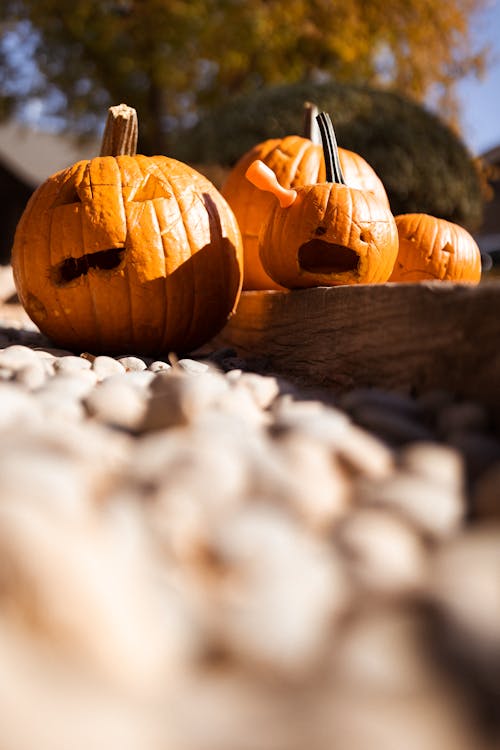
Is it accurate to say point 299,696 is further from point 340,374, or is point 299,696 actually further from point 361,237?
point 361,237

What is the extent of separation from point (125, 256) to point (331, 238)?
661mm

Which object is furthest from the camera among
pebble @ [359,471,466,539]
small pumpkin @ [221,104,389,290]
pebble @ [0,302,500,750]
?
small pumpkin @ [221,104,389,290]

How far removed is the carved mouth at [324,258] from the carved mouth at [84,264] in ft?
2.02

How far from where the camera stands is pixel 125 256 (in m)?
1.98

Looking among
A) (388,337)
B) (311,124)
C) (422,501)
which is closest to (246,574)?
(422,501)

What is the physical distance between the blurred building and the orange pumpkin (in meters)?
8.90

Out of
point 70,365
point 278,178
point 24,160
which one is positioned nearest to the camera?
point 70,365

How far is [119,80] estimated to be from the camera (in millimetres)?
9648

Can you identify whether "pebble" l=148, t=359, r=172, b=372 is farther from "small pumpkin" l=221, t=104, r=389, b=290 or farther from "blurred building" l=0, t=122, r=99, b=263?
"blurred building" l=0, t=122, r=99, b=263

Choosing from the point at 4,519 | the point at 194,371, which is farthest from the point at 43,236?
the point at 4,519

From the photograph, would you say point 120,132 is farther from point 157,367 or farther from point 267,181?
point 157,367

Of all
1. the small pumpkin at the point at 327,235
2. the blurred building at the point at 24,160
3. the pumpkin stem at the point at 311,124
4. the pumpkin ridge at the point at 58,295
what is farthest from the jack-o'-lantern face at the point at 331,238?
the blurred building at the point at 24,160

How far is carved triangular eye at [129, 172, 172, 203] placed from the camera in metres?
2.02

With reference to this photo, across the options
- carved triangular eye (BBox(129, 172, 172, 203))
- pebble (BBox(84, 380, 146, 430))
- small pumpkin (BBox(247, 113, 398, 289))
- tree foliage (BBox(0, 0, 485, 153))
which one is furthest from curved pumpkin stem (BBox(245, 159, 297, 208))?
tree foliage (BBox(0, 0, 485, 153))
